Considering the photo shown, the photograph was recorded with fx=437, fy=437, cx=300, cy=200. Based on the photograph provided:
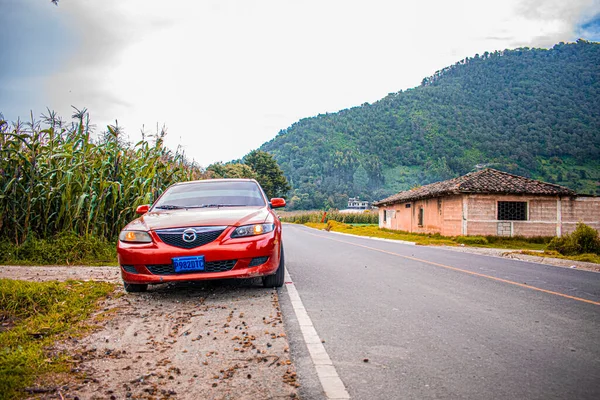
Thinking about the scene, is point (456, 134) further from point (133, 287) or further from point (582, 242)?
point (133, 287)

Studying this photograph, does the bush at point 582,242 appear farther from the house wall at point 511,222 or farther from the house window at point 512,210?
the house window at point 512,210

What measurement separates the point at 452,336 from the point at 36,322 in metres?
4.06

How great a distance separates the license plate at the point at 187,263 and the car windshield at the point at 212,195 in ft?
5.24

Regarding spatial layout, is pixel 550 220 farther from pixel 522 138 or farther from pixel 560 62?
pixel 560 62

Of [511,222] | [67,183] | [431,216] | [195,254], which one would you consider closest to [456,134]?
[431,216]

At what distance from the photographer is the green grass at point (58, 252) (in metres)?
8.80

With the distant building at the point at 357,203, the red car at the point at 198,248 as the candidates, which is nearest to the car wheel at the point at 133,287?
the red car at the point at 198,248

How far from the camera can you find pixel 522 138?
115 metres

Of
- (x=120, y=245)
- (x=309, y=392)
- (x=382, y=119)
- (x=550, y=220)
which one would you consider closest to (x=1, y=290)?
(x=120, y=245)

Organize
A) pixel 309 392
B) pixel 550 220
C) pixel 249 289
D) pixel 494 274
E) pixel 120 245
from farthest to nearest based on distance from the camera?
pixel 550 220
pixel 494 274
pixel 249 289
pixel 120 245
pixel 309 392

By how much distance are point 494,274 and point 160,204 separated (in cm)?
680

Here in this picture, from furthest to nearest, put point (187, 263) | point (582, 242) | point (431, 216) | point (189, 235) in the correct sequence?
point (431, 216) → point (582, 242) → point (189, 235) → point (187, 263)

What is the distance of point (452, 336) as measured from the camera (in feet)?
13.9

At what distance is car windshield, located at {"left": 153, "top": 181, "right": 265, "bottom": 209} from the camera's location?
277 inches
